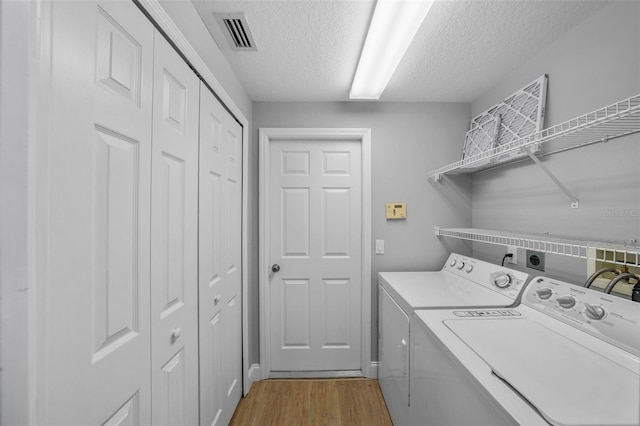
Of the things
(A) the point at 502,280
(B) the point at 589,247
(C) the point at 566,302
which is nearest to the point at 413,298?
(A) the point at 502,280

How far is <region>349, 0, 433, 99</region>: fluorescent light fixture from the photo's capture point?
1.07 metres

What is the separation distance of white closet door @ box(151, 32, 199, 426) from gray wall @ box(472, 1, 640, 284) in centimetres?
196

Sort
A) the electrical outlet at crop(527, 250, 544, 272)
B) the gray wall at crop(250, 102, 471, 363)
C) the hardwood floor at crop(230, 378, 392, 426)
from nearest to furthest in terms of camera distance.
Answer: the electrical outlet at crop(527, 250, 544, 272) < the hardwood floor at crop(230, 378, 392, 426) < the gray wall at crop(250, 102, 471, 363)

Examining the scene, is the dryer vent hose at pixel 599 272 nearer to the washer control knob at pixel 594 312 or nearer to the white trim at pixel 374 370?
the washer control knob at pixel 594 312

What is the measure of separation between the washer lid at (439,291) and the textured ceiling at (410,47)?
57.9 inches

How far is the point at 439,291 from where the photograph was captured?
1.54 metres

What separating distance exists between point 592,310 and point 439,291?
26.3 inches

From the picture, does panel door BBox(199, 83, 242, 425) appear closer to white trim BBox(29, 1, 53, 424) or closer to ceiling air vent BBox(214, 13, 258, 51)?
ceiling air vent BBox(214, 13, 258, 51)

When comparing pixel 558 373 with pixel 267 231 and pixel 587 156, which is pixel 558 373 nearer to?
pixel 587 156

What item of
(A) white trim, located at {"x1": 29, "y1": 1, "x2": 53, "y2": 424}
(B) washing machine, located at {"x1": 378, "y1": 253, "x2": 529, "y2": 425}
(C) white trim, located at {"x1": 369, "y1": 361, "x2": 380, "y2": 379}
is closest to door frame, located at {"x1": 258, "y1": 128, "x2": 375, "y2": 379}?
(C) white trim, located at {"x1": 369, "y1": 361, "x2": 380, "y2": 379}

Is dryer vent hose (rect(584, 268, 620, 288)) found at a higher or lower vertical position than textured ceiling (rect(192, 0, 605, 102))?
lower

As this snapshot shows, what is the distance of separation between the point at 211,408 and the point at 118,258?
1159mm

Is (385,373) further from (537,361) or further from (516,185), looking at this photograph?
(516,185)

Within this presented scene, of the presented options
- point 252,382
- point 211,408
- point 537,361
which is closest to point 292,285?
point 252,382
